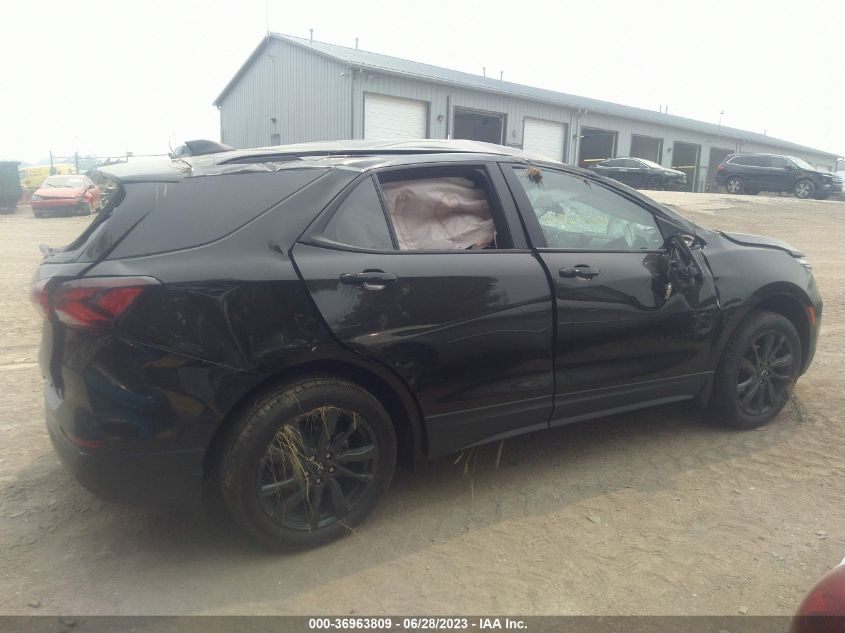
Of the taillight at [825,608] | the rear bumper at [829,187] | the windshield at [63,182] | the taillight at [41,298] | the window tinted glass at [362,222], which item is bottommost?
the taillight at [825,608]

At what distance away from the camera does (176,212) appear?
274cm

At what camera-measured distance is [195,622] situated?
2465 millimetres

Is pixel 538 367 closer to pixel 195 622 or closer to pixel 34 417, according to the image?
pixel 195 622

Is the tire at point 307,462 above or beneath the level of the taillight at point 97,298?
beneath

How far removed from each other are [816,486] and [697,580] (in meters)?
1.23

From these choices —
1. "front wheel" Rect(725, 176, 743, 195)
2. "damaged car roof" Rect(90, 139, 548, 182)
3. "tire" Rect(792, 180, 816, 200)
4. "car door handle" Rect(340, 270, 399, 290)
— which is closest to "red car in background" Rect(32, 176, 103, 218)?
"damaged car roof" Rect(90, 139, 548, 182)

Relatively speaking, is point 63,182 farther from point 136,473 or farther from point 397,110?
point 136,473

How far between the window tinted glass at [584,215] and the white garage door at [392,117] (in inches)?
735

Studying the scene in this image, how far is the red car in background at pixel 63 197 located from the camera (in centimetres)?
2103

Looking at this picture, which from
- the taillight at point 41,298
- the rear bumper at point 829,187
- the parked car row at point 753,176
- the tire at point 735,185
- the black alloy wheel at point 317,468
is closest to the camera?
the taillight at point 41,298

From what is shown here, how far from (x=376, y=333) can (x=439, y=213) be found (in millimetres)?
818

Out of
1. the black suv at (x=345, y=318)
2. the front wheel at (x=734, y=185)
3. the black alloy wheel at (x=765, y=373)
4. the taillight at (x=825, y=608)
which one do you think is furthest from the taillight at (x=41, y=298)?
the front wheel at (x=734, y=185)

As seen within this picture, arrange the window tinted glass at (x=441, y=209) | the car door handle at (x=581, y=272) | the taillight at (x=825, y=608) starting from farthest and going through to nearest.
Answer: the car door handle at (x=581, y=272), the window tinted glass at (x=441, y=209), the taillight at (x=825, y=608)

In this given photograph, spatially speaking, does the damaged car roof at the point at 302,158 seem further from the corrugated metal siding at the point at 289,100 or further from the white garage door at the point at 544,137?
the white garage door at the point at 544,137
